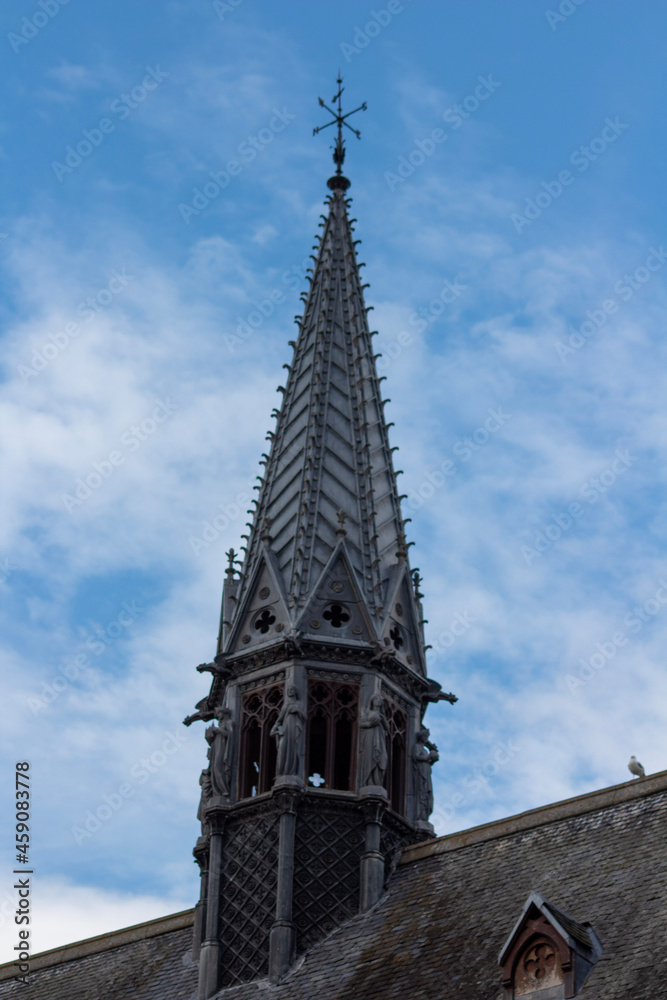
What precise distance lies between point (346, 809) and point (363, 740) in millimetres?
1812

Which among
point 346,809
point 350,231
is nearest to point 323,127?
point 350,231

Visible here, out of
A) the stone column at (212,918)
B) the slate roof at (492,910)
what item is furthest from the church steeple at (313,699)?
the slate roof at (492,910)

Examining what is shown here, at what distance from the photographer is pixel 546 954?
127 feet

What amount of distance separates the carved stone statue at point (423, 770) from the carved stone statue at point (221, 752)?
4652 millimetres

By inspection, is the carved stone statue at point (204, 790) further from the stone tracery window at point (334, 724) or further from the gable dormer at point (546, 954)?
the gable dormer at point (546, 954)

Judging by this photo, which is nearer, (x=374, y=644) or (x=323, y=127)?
(x=374, y=644)

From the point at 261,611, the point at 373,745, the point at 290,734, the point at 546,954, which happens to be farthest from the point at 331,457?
the point at 546,954

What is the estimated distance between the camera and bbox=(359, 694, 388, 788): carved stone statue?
47312 mm

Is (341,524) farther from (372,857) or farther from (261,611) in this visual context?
(372,857)

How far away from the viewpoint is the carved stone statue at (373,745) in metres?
47.3

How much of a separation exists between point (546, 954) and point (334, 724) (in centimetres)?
1099

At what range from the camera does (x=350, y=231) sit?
2339 inches

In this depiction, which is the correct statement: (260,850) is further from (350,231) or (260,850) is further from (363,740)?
(350,231)

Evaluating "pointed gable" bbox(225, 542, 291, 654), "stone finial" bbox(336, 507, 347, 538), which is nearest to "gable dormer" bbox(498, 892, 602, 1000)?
"pointed gable" bbox(225, 542, 291, 654)
